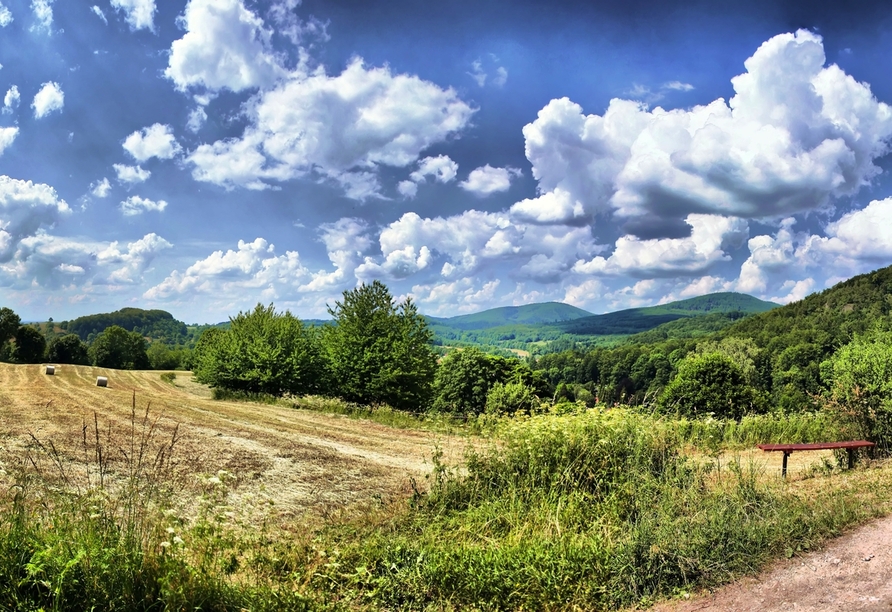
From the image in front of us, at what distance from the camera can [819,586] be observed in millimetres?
4562

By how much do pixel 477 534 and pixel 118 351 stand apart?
10195cm

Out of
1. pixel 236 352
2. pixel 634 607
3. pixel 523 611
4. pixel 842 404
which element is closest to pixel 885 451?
pixel 842 404

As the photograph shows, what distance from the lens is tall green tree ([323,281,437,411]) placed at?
27.3 m

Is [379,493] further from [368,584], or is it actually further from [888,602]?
[888,602]

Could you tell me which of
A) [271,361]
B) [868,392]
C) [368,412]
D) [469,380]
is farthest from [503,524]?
[469,380]

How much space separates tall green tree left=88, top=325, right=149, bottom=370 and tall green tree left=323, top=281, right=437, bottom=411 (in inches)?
3044

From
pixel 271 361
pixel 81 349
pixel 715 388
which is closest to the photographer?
pixel 715 388

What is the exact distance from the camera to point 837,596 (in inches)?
171

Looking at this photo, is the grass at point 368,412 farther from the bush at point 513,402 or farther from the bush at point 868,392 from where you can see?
the bush at point 868,392

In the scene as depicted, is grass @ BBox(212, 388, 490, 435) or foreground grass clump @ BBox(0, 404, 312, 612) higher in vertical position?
foreground grass clump @ BBox(0, 404, 312, 612)

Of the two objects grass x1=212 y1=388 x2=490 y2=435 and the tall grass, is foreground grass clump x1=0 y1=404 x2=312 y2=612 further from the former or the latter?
the tall grass

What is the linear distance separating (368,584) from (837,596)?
4.13m

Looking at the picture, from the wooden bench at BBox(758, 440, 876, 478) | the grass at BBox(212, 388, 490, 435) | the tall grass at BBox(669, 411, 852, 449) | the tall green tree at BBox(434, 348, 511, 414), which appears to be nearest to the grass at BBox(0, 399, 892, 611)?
the wooden bench at BBox(758, 440, 876, 478)

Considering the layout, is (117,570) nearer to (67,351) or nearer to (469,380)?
(469,380)
